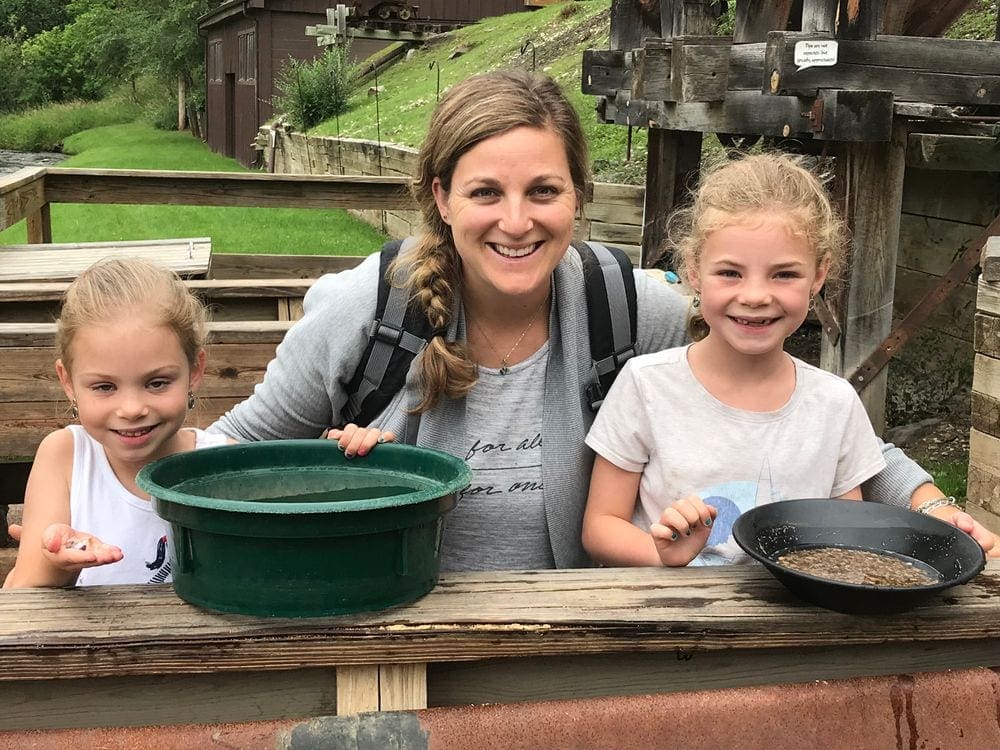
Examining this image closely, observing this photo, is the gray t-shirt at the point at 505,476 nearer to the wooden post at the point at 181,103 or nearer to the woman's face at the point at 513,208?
the woman's face at the point at 513,208

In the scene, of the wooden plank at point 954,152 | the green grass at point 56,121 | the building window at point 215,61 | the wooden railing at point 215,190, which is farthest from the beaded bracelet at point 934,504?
the green grass at point 56,121

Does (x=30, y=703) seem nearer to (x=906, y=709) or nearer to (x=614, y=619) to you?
(x=614, y=619)

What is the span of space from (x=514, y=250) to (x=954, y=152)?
16.6 feet

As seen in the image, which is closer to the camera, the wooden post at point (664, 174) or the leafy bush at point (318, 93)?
the wooden post at point (664, 174)

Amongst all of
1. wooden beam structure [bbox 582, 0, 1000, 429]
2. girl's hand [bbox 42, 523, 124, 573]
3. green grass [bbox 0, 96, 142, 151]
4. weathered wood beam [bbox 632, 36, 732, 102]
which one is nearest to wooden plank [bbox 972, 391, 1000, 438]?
wooden beam structure [bbox 582, 0, 1000, 429]

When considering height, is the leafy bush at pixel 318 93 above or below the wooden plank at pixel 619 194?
above

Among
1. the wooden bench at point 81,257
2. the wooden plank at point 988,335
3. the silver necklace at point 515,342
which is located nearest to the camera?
the silver necklace at point 515,342

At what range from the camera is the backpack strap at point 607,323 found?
232cm

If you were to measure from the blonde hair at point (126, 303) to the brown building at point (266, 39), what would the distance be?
27768 mm

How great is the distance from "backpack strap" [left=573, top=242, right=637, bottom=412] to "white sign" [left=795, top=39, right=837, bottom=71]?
8.31 ft

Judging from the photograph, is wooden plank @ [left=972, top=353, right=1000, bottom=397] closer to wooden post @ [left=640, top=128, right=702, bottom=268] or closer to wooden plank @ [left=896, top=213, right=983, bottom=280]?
wooden plank @ [left=896, top=213, right=983, bottom=280]

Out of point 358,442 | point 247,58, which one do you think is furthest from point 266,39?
point 358,442

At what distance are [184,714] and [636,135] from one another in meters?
12.8

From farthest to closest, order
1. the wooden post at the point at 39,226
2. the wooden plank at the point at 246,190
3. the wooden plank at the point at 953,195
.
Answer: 1. the wooden plank at the point at 246,190
2. the wooden post at the point at 39,226
3. the wooden plank at the point at 953,195
